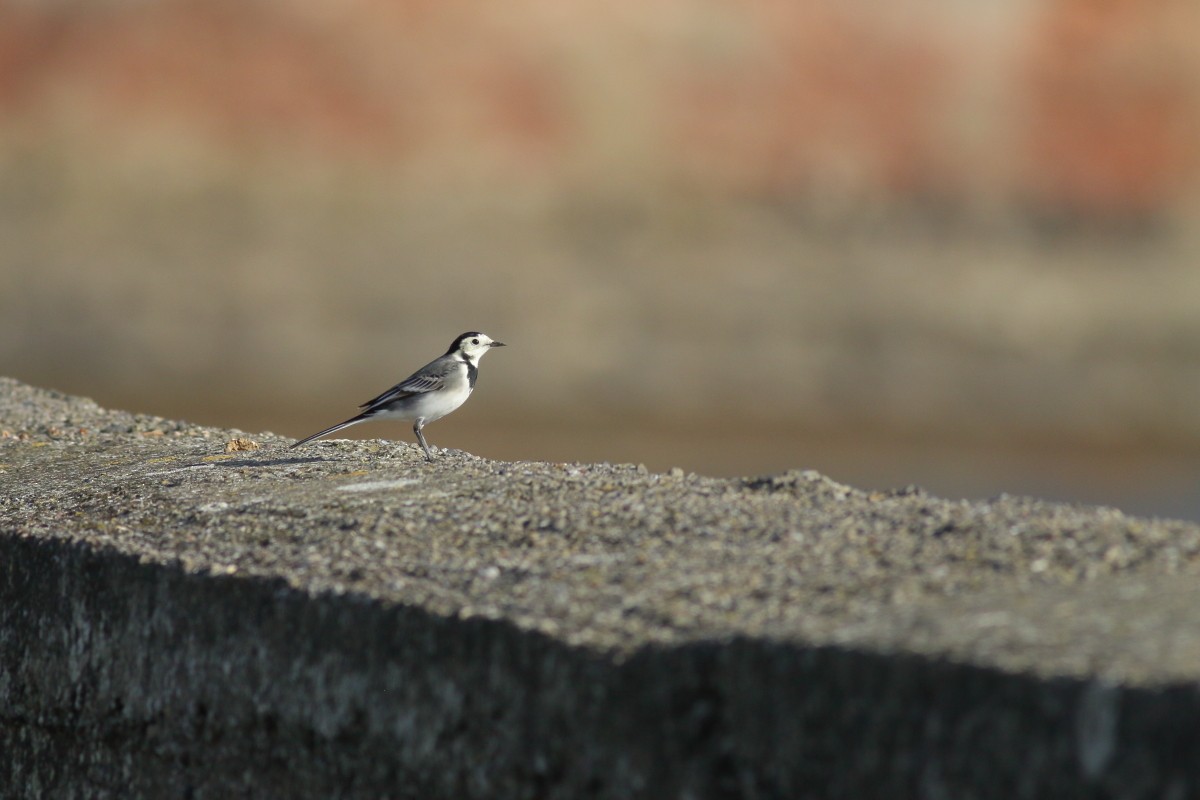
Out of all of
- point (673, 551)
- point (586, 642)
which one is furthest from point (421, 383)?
point (586, 642)

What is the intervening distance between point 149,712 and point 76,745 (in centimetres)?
37

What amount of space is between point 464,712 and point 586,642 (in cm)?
38

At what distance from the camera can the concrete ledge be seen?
2.71m

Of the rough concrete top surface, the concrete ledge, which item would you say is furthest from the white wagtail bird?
the concrete ledge

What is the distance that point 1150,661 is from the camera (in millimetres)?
2689

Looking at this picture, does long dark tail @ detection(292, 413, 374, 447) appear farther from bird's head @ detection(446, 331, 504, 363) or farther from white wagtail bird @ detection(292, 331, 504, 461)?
bird's head @ detection(446, 331, 504, 363)

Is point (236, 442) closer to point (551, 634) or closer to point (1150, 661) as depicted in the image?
point (551, 634)

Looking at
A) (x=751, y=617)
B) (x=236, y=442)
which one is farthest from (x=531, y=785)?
(x=236, y=442)

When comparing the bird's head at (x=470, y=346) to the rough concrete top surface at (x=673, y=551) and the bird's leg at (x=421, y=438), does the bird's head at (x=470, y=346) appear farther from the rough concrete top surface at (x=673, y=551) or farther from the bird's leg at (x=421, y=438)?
the rough concrete top surface at (x=673, y=551)

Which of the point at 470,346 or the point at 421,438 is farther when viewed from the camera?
the point at 470,346

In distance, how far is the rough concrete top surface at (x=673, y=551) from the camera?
120 inches

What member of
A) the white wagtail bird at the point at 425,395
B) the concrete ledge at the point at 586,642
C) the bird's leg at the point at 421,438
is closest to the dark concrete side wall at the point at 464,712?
the concrete ledge at the point at 586,642

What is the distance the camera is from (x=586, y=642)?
10.6 feet

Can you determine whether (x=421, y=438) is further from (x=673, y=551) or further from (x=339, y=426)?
(x=673, y=551)
